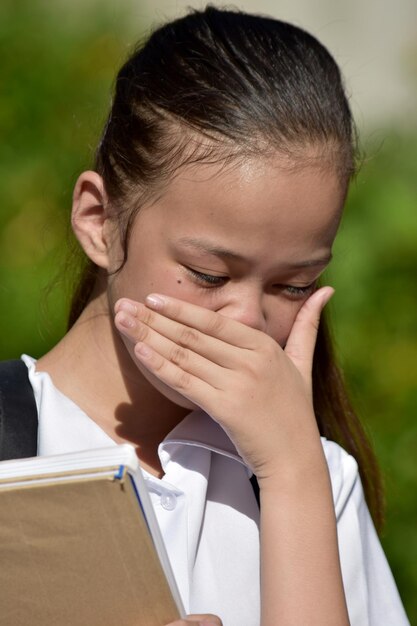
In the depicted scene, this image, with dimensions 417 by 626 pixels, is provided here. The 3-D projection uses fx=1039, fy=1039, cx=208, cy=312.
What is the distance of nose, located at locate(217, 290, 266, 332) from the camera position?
70.6 inches

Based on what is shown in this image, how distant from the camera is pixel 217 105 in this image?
6.08ft

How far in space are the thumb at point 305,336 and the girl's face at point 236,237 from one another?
104mm

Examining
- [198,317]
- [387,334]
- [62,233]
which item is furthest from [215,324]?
[387,334]

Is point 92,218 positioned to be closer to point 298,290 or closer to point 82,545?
point 298,290

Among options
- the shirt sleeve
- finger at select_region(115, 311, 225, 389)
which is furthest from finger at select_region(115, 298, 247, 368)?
the shirt sleeve

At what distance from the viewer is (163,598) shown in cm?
144

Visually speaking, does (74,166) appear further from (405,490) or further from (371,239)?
(405,490)

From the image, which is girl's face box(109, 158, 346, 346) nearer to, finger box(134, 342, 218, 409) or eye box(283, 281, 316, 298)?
eye box(283, 281, 316, 298)

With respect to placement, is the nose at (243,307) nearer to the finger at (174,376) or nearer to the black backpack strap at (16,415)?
the finger at (174,376)

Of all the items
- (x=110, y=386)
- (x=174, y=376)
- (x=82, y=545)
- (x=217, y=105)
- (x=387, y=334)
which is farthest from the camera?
(x=387, y=334)

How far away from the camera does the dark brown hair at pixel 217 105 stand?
1841 millimetres

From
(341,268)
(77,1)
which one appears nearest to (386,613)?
(341,268)

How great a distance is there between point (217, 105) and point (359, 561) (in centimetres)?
88

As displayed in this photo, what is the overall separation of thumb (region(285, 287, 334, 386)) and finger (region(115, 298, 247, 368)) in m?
0.20
